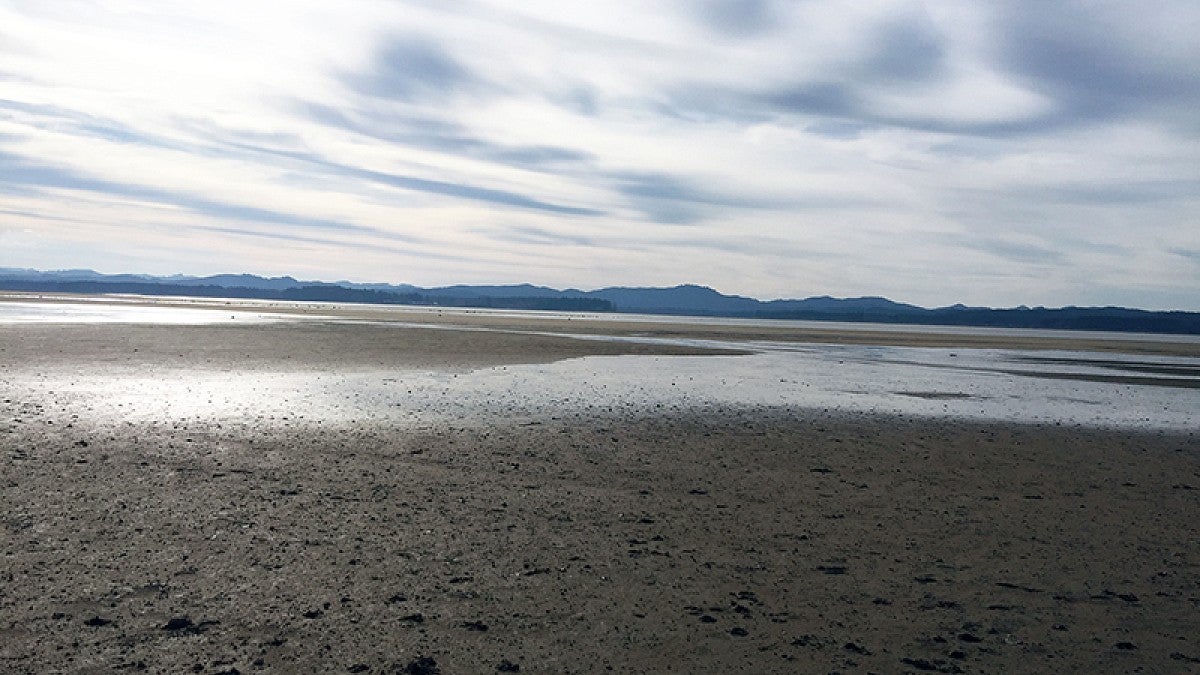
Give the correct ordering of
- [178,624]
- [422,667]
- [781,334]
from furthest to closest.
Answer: [781,334] → [178,624] → [422,667]

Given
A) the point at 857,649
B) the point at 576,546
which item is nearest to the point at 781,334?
the point at 576,546

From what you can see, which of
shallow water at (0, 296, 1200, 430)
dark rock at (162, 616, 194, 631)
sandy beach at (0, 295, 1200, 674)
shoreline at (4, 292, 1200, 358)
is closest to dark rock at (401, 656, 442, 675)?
sandy beach at (0, 295, 1200, 674)

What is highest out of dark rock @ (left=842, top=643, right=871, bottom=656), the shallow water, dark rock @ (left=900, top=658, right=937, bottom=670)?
the shallow water

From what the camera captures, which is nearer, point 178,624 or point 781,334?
point 178,624

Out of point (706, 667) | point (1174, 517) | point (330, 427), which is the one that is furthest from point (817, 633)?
point (330, 427)

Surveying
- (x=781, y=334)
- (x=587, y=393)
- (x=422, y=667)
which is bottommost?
(x=422, y=667)

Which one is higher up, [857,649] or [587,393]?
[587,393]

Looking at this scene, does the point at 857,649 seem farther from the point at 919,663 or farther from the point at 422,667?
the point at 422,667

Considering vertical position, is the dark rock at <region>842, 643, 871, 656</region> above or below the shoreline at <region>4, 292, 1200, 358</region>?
below

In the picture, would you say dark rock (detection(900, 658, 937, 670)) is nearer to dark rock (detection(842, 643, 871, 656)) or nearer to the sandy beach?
the sandy beach

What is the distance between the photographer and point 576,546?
9.50 metres

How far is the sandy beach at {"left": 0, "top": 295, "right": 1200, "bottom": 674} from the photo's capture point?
668 centimetres

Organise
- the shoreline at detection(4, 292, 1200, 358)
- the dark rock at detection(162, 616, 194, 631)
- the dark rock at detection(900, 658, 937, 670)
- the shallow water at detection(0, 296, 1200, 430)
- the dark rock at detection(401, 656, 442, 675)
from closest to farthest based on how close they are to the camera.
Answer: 1. the dark rock at detection(401, 656, 442, 675)
2. the dark rock at detection(900, 658, 937, 670)
3. the dark rock at detection(162, 616, 194, 631)
4. the shallow water at detection(0, 296, 1200, 430)
5. the shoreline at detection(4, 292, 1200, 358)

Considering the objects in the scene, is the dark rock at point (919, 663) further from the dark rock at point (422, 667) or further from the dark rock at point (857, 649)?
the dark rock at point (422, 667)
